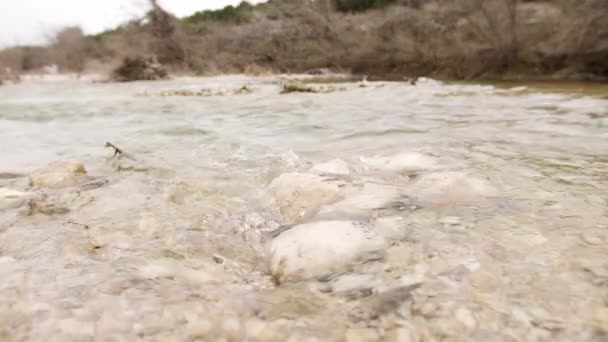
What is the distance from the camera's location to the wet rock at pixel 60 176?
4.91 feet

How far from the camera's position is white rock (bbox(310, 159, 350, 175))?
58.5 inches

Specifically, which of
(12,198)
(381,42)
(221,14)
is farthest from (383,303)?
(221,14)

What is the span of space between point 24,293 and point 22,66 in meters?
26.4

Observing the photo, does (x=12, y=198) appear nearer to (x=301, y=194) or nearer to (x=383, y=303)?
(x=301, y=194)

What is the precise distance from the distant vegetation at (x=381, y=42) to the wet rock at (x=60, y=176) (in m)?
8.32

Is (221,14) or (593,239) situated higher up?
(221,14)

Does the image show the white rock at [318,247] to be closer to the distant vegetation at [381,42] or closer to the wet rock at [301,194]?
the wet rock at [301,194]

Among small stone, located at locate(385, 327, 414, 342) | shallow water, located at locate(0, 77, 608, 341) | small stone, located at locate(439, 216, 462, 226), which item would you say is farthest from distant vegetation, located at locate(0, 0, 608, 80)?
small stone, located at locate(385, 327, 414, 342)

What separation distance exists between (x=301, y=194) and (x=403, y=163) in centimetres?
55

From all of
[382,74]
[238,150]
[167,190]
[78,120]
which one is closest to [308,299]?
[167,190]

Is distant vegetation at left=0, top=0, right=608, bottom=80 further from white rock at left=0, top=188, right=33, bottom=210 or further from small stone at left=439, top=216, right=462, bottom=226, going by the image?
white rock at left=0, top=188, right=33, bottom=210

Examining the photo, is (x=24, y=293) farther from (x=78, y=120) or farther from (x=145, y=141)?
(x=78, y=120)

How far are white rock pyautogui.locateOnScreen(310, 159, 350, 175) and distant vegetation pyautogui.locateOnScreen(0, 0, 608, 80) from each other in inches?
300

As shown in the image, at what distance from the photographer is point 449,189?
1189 mm
